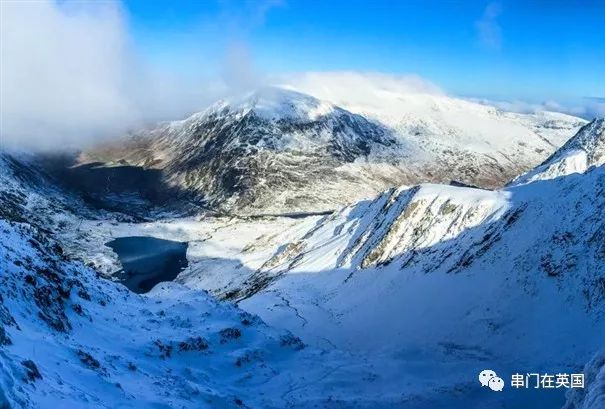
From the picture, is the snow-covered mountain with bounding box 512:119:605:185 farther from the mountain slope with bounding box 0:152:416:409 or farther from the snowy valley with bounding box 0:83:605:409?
the mountain slope with bounding box 0:152:416:409

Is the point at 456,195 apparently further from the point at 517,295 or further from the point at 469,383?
the point at 469,383

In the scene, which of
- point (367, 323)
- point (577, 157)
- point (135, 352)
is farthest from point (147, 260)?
point (135, 352)

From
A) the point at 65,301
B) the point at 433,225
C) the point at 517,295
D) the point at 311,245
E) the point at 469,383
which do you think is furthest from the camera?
the point at 311,245

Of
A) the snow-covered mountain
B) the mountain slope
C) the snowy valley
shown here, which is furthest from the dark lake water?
the snow-covered mountain

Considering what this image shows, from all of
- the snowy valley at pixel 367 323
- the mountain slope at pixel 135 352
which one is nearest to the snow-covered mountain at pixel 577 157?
the snowy valley at pixel 367 323

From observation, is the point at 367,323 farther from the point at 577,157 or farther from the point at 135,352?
the point at 577,157

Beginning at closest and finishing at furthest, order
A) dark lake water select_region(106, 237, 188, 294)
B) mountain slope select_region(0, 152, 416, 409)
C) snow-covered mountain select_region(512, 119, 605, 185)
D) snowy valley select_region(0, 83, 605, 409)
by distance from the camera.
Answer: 1. mountain slope select_region(0, 152, 416, 409)
2. snowy valley select_region(0, 83, 605, 409)
3. snow-covered mountain select_region(512, 119, 605, 185)
4. dark lake water select_region(106, 237, 188, 294)

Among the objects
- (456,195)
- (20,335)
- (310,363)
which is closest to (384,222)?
(456,195)

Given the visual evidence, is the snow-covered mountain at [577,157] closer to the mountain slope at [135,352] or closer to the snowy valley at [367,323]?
the snowy valley at [367,323]
